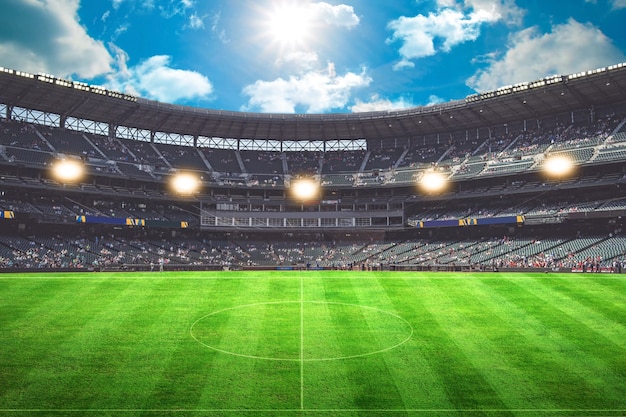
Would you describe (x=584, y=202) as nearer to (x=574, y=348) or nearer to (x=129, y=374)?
(x=574, y=348)

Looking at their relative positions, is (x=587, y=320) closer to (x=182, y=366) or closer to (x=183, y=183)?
(x=182, y=366)

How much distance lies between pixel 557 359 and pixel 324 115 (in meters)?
69.9

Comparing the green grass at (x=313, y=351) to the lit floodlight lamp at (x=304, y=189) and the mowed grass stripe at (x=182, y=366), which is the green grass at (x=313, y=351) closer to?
the mowed grass stripe at (x=182, y=366)

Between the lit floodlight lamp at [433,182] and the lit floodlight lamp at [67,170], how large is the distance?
5714 centimetres

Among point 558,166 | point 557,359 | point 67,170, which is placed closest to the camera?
point 557,359

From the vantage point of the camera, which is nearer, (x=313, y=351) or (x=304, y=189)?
(x=313, y=351)

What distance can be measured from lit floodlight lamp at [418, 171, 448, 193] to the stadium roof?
10780 millimetres

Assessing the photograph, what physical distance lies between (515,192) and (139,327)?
61.6 metres

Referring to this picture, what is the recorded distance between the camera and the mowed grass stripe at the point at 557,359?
15922 millimetres

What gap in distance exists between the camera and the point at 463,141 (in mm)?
85312

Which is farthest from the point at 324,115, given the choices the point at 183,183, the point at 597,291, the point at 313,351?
the point at 313,351

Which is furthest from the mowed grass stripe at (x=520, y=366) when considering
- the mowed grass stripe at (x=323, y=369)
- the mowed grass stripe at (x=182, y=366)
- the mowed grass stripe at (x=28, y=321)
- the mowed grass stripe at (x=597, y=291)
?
the mowed grass stripe at (x=28, y=321)

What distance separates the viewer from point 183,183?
261 feet

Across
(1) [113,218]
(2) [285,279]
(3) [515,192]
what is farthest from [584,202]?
(1) [113,218]
